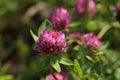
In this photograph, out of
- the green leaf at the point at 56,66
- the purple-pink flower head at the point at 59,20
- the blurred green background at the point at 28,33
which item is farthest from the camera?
the blurred green background at the point at 28,33

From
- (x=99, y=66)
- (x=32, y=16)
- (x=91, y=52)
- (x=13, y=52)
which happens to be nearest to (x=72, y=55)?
(x=91, y=52)

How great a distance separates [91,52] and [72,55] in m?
0.14

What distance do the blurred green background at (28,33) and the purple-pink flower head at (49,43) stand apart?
2.66ft

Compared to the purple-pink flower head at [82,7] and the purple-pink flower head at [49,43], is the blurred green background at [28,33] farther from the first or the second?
the purple-pink flower head at [49,43]

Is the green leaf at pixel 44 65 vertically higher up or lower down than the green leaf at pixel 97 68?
higher up

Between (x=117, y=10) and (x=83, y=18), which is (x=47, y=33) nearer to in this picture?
(x=117, y=10)

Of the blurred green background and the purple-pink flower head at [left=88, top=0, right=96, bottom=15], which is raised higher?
the purple-pink flower head at [left=88, top=0, right=96, bottom=15]

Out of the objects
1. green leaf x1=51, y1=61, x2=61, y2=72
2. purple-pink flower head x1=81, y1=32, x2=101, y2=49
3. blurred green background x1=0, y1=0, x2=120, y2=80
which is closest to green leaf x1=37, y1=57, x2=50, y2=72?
green leaf x1=51, y1=61, x2=61, y2=72

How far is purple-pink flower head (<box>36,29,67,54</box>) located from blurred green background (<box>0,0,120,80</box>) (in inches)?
31.9

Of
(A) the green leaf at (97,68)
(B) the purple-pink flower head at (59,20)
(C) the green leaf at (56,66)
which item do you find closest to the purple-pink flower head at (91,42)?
(B) the purple-pink flower head at (59,20)

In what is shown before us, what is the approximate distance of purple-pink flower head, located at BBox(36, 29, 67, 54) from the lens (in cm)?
231

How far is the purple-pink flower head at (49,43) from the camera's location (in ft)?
7.58

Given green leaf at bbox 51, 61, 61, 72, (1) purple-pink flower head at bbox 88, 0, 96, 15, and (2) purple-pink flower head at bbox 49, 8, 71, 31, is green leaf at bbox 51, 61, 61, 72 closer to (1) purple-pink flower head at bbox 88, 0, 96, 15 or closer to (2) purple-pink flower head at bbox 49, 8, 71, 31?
(2) purple-pink flower head at bbox 49, 8, 71, 31

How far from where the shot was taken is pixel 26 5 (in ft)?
15.7
